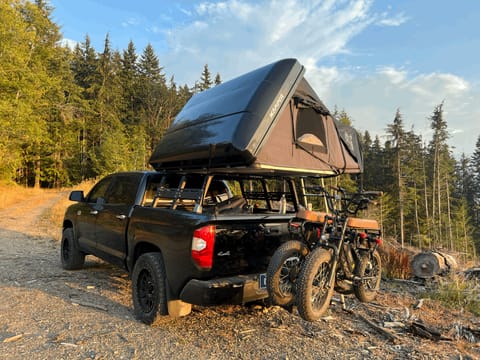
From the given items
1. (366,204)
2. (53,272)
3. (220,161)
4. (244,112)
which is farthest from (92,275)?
(366,204)

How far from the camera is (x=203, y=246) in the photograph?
126 inches

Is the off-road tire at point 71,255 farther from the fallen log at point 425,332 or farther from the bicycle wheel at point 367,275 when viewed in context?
the fallen log at point 425,332

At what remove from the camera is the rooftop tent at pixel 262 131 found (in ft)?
11.6

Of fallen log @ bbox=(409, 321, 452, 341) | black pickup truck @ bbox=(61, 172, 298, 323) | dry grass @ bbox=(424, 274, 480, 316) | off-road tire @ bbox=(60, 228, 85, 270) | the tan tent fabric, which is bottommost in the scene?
dry grass @ bbox=(424, 274, 480, 316)

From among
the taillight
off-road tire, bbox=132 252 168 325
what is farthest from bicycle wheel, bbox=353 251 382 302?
off-road tire, bbox=132 252 168 325

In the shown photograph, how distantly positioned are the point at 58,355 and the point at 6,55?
21.7 m

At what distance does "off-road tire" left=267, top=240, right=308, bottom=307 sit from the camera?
3113mm

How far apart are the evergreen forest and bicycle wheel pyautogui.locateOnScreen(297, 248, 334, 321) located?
2248 cm

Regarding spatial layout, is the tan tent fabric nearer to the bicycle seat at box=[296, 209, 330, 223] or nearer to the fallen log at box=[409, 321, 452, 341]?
the bicycle seat at box=[296, 209, 330, 223]

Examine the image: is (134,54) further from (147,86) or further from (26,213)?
(26,213)

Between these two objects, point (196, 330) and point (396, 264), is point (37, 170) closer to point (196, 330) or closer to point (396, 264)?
point (396, 264)

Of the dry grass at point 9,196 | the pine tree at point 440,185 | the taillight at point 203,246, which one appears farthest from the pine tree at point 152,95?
the taillight at point 203,246

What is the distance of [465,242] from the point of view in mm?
39906

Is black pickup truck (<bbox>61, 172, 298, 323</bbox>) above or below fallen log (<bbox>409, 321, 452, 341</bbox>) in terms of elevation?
above
